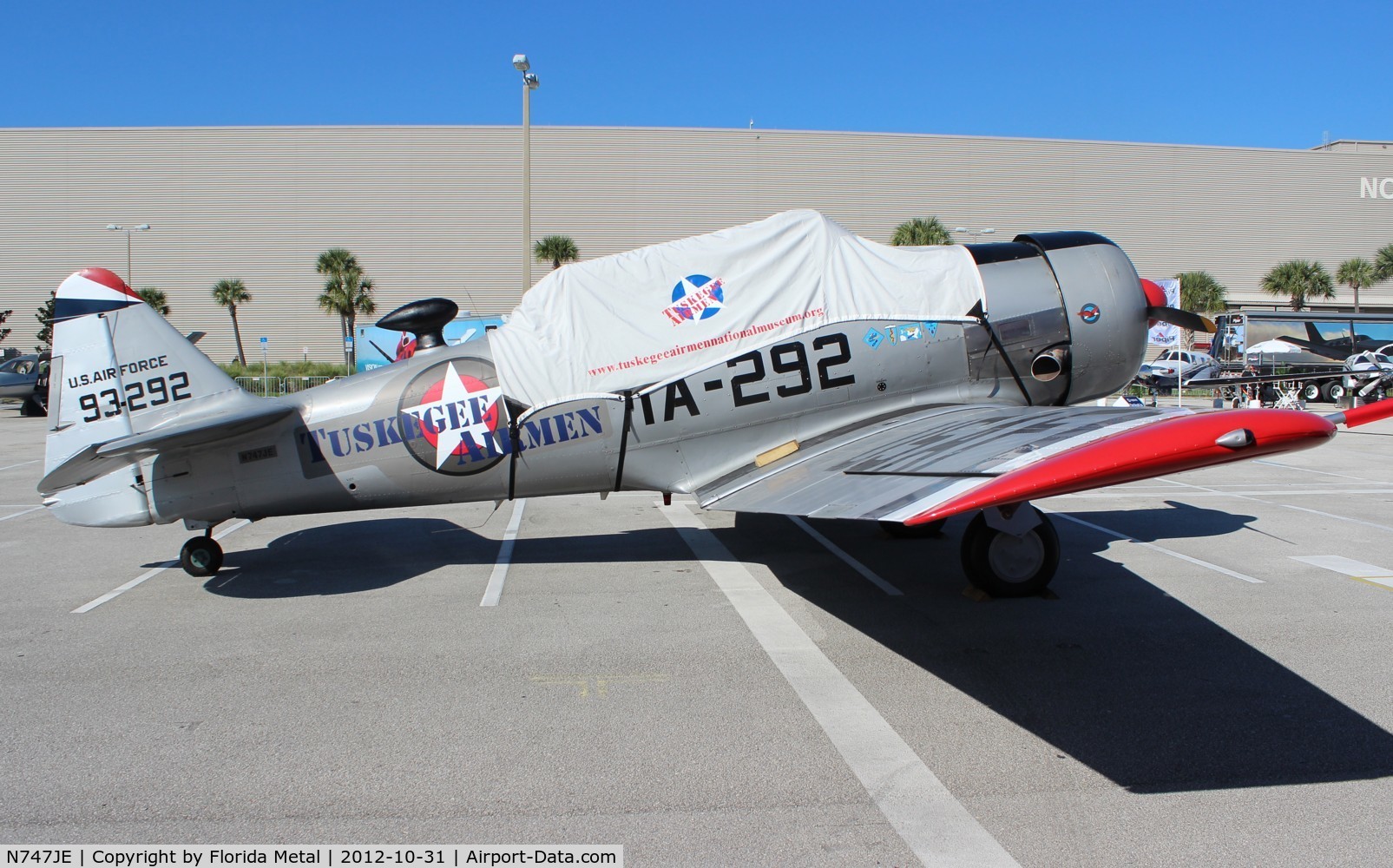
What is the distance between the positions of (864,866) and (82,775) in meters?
3.66

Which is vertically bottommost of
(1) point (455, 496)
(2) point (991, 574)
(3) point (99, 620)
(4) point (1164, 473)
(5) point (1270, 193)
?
(3) point (99, 620)

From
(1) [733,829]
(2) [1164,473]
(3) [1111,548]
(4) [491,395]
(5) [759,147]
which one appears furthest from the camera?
(5) [759,147]

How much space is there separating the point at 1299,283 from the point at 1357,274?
5119 mm

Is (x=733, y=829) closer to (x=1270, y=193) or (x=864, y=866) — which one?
(x=864, y=866)

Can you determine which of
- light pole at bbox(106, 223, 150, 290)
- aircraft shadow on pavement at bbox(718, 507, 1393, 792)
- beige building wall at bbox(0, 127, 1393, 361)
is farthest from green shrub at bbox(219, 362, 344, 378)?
aircraft shadow on pavement at bbox(718, 507, 1393, 792)

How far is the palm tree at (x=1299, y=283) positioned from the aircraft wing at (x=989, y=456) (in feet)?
231

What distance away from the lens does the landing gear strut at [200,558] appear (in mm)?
7613

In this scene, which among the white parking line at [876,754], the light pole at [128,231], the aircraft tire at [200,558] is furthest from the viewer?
the light pole at [128,231]

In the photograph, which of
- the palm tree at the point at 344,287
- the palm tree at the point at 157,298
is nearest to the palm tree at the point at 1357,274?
the palm tree at the point at 344,287

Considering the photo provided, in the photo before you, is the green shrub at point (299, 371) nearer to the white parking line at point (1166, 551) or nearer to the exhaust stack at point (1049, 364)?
the white parking line at point (1166, 551)

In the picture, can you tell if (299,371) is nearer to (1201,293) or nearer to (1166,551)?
(1166,551)

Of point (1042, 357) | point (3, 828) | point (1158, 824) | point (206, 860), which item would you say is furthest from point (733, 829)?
point (1042, 357)

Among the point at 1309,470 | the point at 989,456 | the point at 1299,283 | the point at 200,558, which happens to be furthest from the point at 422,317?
the point at 1299,283

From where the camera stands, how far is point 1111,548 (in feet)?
28.1
